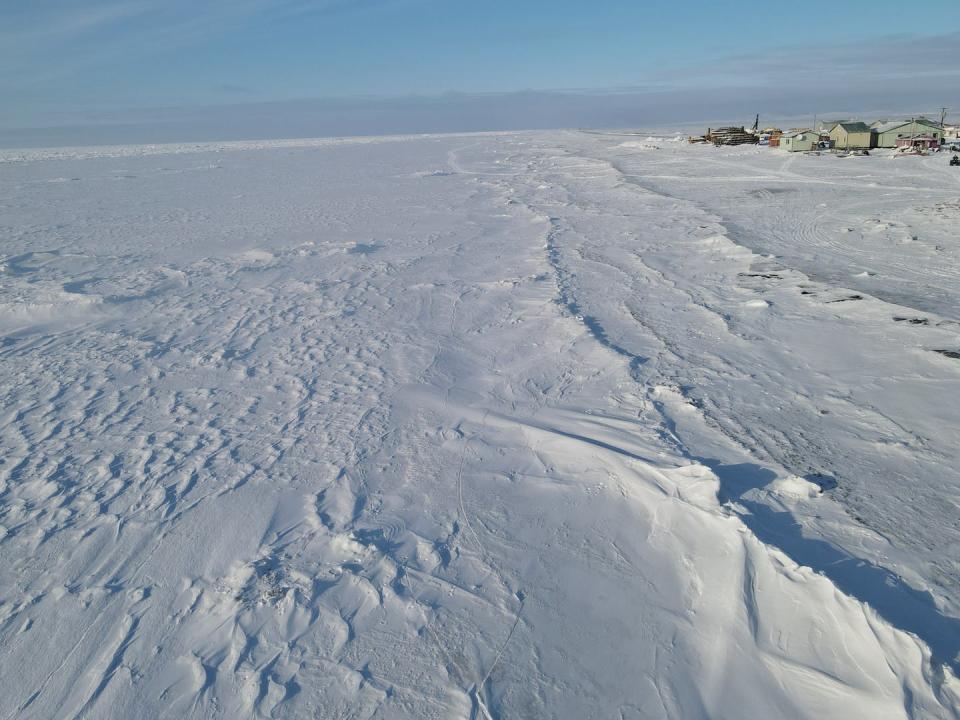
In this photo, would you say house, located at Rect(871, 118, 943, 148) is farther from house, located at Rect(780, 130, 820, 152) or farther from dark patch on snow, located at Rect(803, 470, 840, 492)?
dark patch on snow, located at Rect(803, 470, 840, 492)

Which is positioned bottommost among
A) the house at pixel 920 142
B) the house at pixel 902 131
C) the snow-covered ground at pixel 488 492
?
the snow-covered ground at pixel 488 492

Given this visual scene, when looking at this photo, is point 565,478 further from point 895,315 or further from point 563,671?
point 895,315

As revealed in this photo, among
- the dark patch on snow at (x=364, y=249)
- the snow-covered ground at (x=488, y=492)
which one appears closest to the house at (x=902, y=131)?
the snow-covered ground at (x=488, y=492)

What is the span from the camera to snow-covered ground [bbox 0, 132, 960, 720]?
3.06 meters

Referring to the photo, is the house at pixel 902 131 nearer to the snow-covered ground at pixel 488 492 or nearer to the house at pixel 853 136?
the house at pixel 853 136

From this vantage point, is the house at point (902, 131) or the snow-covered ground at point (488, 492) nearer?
the snow-covered ground at point (488, 492)

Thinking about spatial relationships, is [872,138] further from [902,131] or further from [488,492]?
[488,492]

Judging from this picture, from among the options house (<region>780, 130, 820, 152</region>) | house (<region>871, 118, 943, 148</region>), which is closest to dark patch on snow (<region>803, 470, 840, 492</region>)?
house (<region>780, 130, 820, 152</region>)

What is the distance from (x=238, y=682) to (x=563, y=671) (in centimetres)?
178

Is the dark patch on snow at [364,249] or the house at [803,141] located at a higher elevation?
the house at [803,141]

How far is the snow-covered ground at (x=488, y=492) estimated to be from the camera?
10.0 ft

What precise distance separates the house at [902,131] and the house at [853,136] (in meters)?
0.58

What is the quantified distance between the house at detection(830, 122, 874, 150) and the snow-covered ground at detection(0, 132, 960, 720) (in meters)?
36.6

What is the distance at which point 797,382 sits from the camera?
230 inches
